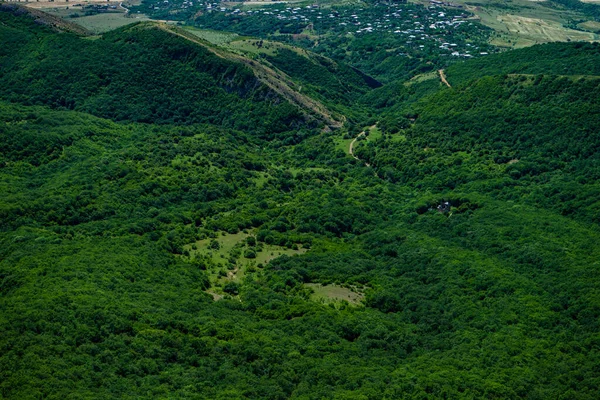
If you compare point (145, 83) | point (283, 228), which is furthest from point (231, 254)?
point (145, 83)

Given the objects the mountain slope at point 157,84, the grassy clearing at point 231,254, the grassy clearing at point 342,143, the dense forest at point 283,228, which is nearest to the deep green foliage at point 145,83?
the mountain slope at point 157,84

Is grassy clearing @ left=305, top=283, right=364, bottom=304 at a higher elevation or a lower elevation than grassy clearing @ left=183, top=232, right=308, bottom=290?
higher

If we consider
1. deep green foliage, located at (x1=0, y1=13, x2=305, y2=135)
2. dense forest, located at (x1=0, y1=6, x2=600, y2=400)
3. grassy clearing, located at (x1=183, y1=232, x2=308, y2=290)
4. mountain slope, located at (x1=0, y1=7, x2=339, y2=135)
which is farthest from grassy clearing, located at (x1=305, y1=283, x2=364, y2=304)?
deep green foliage, located at (x1=0, y1=13, x2=305, y2=135)

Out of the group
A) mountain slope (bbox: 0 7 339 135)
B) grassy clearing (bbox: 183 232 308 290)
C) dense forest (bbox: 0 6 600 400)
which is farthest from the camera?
mountain slope (bbox: 0 7 339 135)

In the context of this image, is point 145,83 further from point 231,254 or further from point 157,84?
point 231,254

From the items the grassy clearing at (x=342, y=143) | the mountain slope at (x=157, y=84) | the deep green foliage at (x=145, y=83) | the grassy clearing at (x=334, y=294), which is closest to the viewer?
the grassy clearing at (x=334, y=294)

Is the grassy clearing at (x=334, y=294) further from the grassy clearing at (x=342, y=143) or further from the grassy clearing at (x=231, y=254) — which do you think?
the grassy clearing at (x=342, y=143)

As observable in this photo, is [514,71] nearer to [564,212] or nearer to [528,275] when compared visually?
[564,212]

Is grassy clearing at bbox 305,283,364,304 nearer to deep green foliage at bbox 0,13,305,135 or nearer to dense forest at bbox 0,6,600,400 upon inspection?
dense forest at bbox 0,6,600,400
